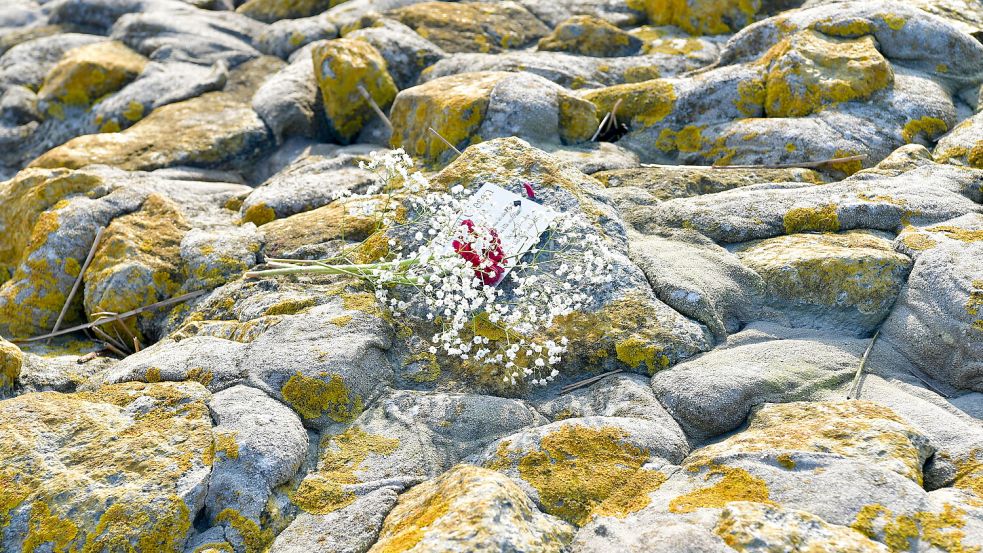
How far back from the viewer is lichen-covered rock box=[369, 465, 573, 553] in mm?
3439

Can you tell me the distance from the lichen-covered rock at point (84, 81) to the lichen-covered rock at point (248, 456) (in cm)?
902

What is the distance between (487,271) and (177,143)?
6.06 meters

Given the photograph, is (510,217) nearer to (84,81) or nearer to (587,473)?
(587,473)

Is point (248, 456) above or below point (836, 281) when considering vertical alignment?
below

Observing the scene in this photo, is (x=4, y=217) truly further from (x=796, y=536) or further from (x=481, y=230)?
(x=796, y=536)

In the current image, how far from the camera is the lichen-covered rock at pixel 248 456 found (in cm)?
430

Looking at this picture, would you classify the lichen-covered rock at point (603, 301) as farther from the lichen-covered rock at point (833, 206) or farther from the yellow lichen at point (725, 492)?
the yellow lichen at point (725, 492)

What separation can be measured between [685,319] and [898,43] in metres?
5.56

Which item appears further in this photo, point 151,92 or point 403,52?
point 151,92

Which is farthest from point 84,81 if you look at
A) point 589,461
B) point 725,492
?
point 725,492

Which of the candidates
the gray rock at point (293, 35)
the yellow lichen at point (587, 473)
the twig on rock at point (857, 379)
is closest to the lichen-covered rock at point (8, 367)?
the yellow lichen at point (587, 473)

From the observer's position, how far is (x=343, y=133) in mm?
10297

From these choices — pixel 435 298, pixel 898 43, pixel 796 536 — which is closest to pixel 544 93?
pixel 435 298

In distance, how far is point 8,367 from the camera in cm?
550
